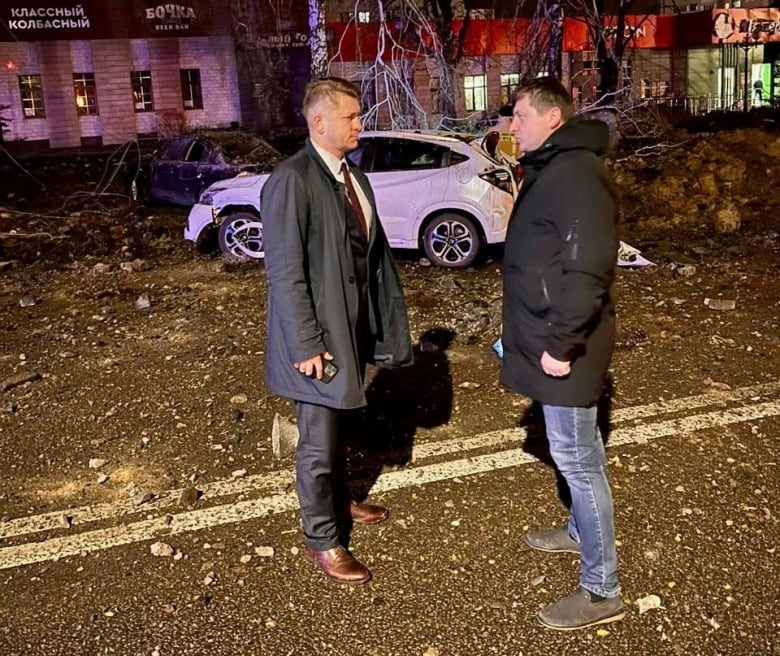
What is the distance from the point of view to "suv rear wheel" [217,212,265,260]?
10211 mm

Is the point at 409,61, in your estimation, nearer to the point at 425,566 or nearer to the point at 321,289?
the point at 321,289

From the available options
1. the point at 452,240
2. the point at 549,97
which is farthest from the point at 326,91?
the point at 452,240

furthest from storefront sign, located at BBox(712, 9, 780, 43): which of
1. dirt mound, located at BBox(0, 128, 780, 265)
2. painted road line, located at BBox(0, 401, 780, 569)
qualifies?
painted road line, located at BBox(0, 401, 780, 569)

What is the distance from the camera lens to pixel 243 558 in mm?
3832

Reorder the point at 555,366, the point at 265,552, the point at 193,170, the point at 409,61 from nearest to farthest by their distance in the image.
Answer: the point at 555,366
the point at 265,552
the point at 193,170
the point at 409,61

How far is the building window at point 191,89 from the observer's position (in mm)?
29656

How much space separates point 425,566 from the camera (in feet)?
12.2

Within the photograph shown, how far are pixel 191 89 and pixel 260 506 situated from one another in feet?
92.2

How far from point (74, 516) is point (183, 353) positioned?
2599 millimetres

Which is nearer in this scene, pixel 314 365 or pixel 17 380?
pixel 314 365

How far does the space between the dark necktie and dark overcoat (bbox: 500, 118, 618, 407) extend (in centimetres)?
71

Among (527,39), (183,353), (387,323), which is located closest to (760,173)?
(527,39)

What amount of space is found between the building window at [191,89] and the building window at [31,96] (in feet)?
15.8

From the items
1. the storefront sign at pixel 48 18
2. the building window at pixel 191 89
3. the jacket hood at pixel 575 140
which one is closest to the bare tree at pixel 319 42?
the storefront sign at pixel 48 18
